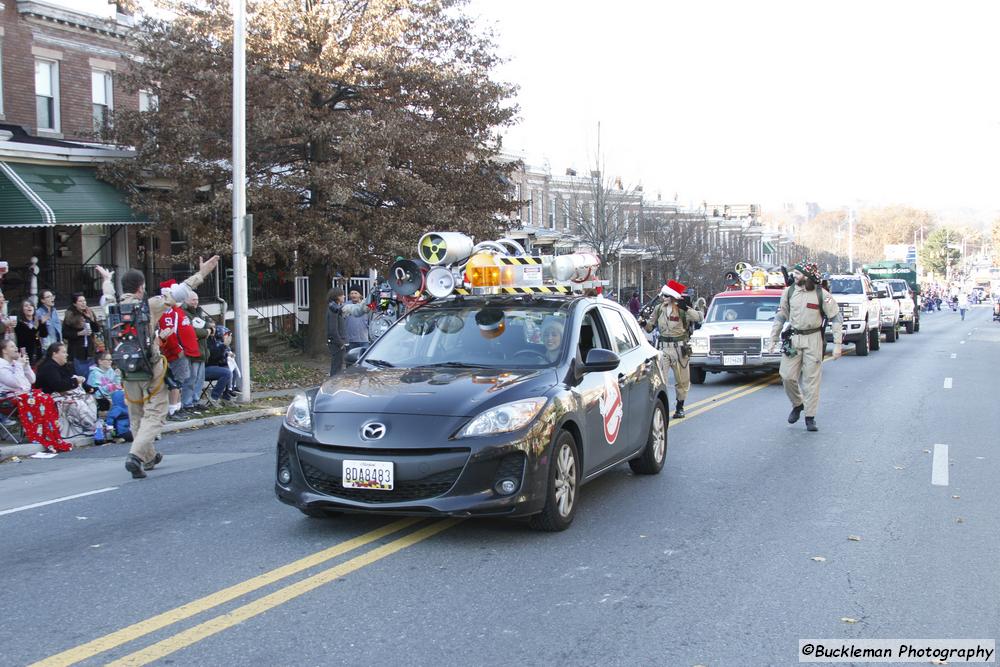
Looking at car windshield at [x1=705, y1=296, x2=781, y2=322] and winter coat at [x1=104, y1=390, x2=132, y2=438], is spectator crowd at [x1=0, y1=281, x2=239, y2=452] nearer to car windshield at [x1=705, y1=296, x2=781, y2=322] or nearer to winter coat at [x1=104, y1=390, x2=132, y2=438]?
winter coat at [x1=104, y1=390, x2=132, y2=438]

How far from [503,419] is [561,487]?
73 cm

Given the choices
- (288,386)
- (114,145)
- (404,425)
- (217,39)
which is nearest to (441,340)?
(404,425)

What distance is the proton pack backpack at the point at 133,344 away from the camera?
8797mm

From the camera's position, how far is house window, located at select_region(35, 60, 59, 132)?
74.1 ft

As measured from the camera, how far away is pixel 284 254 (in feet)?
65.5

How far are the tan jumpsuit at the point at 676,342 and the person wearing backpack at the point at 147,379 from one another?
6.15 m

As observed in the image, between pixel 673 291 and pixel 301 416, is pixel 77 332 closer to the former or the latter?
pixel 673 291

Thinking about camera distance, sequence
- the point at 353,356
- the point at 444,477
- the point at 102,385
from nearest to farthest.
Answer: the point at 444,477 < the point at 353,356 < the point at 102,385

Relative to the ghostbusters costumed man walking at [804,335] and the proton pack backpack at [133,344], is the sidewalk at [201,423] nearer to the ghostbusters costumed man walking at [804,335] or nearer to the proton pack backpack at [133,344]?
the proton pack backpack at [133,344]

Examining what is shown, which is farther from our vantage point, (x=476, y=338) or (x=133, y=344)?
(x=133, y=344)

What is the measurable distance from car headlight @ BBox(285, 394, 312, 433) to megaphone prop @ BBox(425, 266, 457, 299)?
210cm

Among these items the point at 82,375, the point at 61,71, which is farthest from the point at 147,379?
the point at 61,71

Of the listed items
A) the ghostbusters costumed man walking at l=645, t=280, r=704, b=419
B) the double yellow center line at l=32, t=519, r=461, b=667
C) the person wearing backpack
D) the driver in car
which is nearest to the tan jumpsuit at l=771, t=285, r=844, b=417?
the ghostbusters costumed man walking at l=645, t=280, r=704, b=419

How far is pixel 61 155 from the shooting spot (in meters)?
19.2
